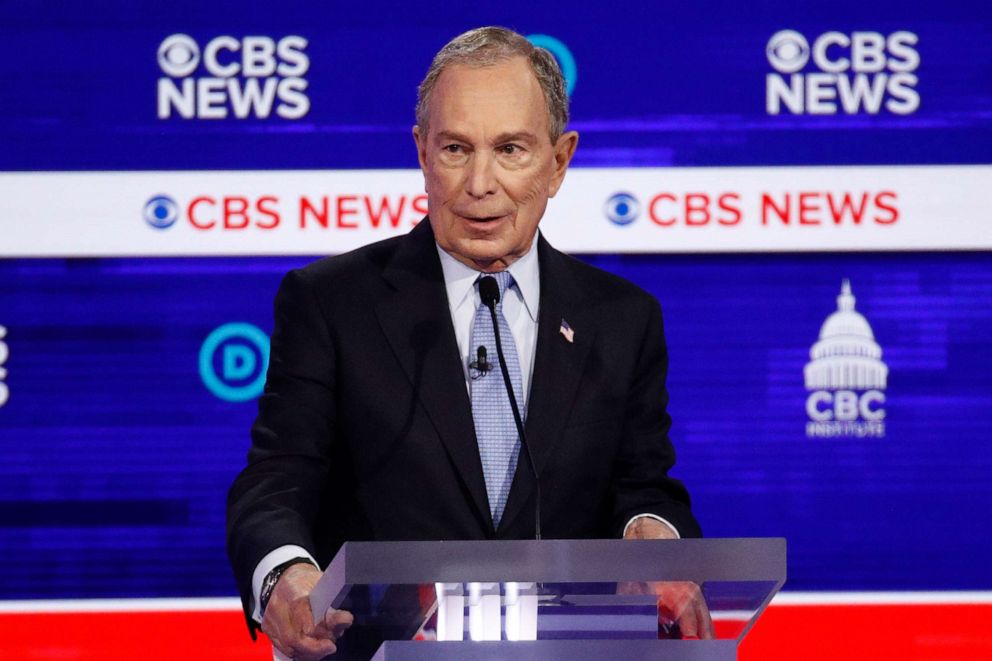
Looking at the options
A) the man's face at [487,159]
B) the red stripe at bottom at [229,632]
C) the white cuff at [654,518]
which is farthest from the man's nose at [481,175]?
the red stripe at bottom at [229,632]

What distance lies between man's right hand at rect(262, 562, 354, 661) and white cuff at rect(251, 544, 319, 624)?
42mm

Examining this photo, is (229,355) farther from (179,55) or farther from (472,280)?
(472,280)

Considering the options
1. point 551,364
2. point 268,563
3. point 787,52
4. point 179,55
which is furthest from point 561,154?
point 179,55

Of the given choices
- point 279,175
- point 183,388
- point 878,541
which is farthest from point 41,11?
point 878,541

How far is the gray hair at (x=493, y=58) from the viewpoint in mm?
2334

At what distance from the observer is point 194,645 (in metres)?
3.50

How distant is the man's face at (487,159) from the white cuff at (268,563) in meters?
0.60

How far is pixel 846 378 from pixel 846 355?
2.0 inches

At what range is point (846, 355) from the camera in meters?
3.49

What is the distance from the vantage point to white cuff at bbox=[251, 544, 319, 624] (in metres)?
2.01

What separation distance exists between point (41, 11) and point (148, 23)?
0.25 m

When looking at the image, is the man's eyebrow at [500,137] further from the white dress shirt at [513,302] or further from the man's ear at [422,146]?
the white dress shirt at [513,302]

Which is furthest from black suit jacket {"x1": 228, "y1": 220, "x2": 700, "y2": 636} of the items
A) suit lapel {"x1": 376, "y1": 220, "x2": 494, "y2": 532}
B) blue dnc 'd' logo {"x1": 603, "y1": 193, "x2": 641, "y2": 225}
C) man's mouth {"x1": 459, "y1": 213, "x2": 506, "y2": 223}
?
blue dnc 'd' logo {"x1": 603, "y1": 193, "x2": 641, "y2": 225}

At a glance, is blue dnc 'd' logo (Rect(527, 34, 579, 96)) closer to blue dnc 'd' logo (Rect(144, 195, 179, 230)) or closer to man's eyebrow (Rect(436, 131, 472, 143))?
blue dnc 'd' logo (Rect(144, 195, 179, 230))
